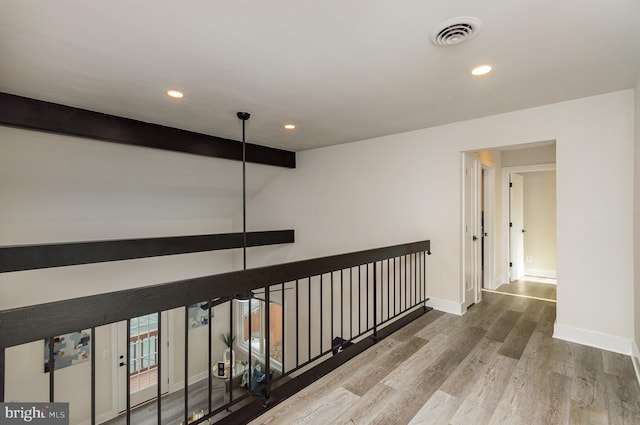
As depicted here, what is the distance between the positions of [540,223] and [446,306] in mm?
3827

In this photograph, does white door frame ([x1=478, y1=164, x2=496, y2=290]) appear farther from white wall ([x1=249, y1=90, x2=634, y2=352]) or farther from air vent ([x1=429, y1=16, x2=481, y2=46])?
air vent ([x1=429, y1=16, x2=481, y2=46])

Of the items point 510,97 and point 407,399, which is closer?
point 407,399

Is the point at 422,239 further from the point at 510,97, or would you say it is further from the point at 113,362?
the point at 113,362

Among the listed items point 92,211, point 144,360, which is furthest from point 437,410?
point 144,360

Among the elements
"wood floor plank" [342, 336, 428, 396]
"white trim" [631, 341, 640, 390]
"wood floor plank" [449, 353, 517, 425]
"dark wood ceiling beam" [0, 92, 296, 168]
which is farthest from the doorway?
"dark wood ceiling beam" [0, 92, 296, 168]

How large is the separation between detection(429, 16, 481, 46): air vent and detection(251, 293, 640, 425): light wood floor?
243cm

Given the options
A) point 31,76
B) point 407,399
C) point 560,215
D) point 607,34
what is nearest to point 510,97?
point 607,34

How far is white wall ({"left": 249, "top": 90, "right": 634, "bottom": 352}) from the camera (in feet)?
9.29

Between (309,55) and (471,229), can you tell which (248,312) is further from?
(471,229)

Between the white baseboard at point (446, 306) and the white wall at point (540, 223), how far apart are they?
355 centimetres

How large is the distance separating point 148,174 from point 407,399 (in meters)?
4.30

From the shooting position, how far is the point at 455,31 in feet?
6.18

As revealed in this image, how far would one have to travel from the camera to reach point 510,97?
9.76 ft

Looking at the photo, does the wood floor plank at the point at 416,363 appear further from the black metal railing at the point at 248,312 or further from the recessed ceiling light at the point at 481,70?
the recessed ceiling light at the point at 481,70
